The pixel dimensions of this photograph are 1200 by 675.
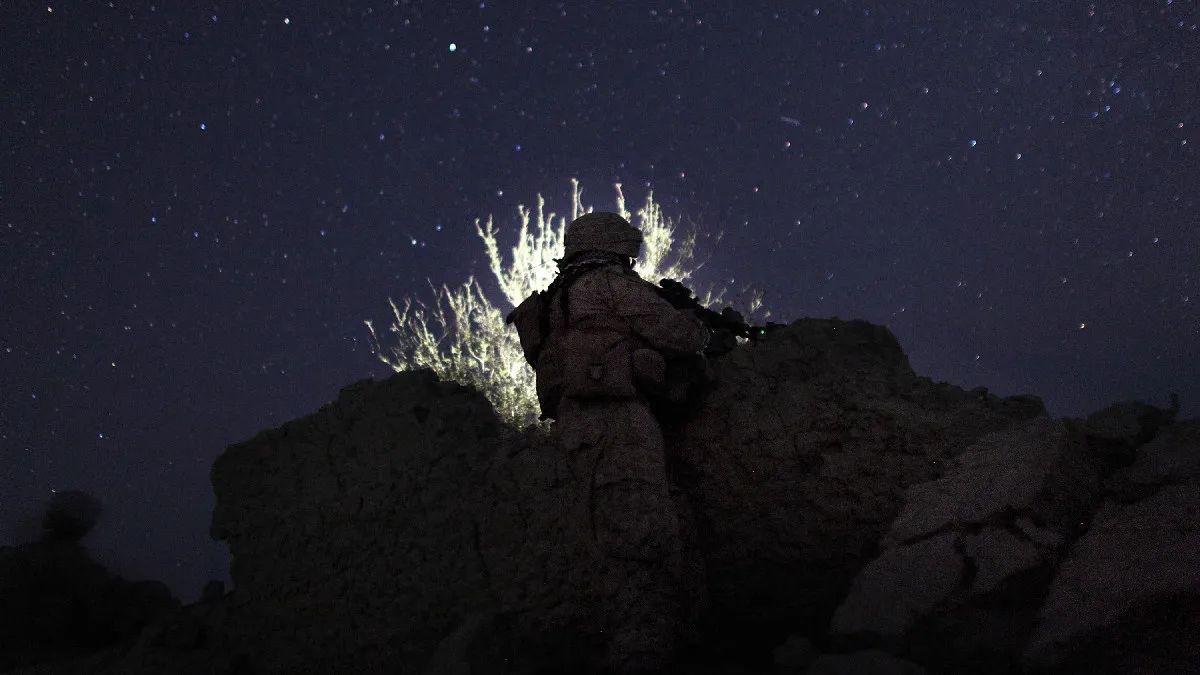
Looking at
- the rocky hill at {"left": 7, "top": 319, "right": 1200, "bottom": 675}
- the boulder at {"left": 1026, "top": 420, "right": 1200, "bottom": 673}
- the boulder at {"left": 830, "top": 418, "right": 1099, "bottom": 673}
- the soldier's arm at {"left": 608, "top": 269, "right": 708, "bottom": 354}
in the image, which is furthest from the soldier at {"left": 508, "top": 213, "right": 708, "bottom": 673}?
the boulder at {"left": 1026, "top": 420, "right": 1200, "bottom": 673}

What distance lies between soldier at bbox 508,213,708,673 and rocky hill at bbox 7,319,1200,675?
0.11 meters

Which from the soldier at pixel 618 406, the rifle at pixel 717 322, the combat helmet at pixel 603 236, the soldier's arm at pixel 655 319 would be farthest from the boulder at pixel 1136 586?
the combat helmet at pixel 603 236

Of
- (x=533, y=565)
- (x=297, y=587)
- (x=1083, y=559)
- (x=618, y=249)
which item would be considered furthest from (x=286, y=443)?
(x=1083, y=559)

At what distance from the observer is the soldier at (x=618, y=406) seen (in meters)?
3.01

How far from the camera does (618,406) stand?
137 inches

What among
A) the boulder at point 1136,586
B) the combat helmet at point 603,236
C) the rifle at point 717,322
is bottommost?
the boulder at point 1136,586

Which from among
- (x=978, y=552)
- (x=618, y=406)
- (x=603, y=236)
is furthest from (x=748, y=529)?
(x=603, y=236)

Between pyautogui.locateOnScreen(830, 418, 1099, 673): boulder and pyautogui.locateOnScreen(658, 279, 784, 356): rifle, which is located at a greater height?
pyautogui.locateOnScreen(658, 279, 784, 356): rifle

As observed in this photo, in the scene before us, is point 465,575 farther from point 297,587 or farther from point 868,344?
point 868,344

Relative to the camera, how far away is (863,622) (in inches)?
106

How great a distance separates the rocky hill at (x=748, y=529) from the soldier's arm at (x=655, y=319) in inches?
14.1

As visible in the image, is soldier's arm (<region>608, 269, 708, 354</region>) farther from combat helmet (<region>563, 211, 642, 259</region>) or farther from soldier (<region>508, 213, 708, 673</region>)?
combat helmet (<region>563, 211, 642, 259</region>)

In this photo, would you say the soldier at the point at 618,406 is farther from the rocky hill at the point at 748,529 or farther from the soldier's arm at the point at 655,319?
the rocky hill at the point at 748,529

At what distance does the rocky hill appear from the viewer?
2619mm
